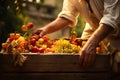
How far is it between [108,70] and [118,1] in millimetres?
593

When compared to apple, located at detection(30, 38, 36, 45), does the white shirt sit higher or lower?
higher

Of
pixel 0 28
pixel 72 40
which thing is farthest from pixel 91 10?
pixel 0 28

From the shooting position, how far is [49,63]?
3170mm

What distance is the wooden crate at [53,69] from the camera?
316 cm

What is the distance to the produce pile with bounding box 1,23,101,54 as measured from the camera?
3.31 metres

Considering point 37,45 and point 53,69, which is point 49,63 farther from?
point 37,45

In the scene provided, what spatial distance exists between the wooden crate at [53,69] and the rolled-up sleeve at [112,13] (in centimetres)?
30

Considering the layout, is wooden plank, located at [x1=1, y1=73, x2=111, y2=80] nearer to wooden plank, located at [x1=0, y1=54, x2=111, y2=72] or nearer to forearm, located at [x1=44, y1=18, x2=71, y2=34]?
wooden plank, located at [x1=0, y1=54, x2=111, y2=72]

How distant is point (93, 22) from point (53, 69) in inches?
33.7

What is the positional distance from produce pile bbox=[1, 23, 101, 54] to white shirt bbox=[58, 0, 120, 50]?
212 millimetres

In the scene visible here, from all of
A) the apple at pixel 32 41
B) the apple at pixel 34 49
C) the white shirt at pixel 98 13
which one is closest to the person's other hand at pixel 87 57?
the white shirt at pixel 98 13

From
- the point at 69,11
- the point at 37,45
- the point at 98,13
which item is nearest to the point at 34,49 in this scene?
the point at 37,45

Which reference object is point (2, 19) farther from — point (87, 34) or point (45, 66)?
point (45, 66)

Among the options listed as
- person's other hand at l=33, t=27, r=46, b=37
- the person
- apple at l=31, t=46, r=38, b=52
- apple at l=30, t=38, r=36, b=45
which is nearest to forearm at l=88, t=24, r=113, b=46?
the person
